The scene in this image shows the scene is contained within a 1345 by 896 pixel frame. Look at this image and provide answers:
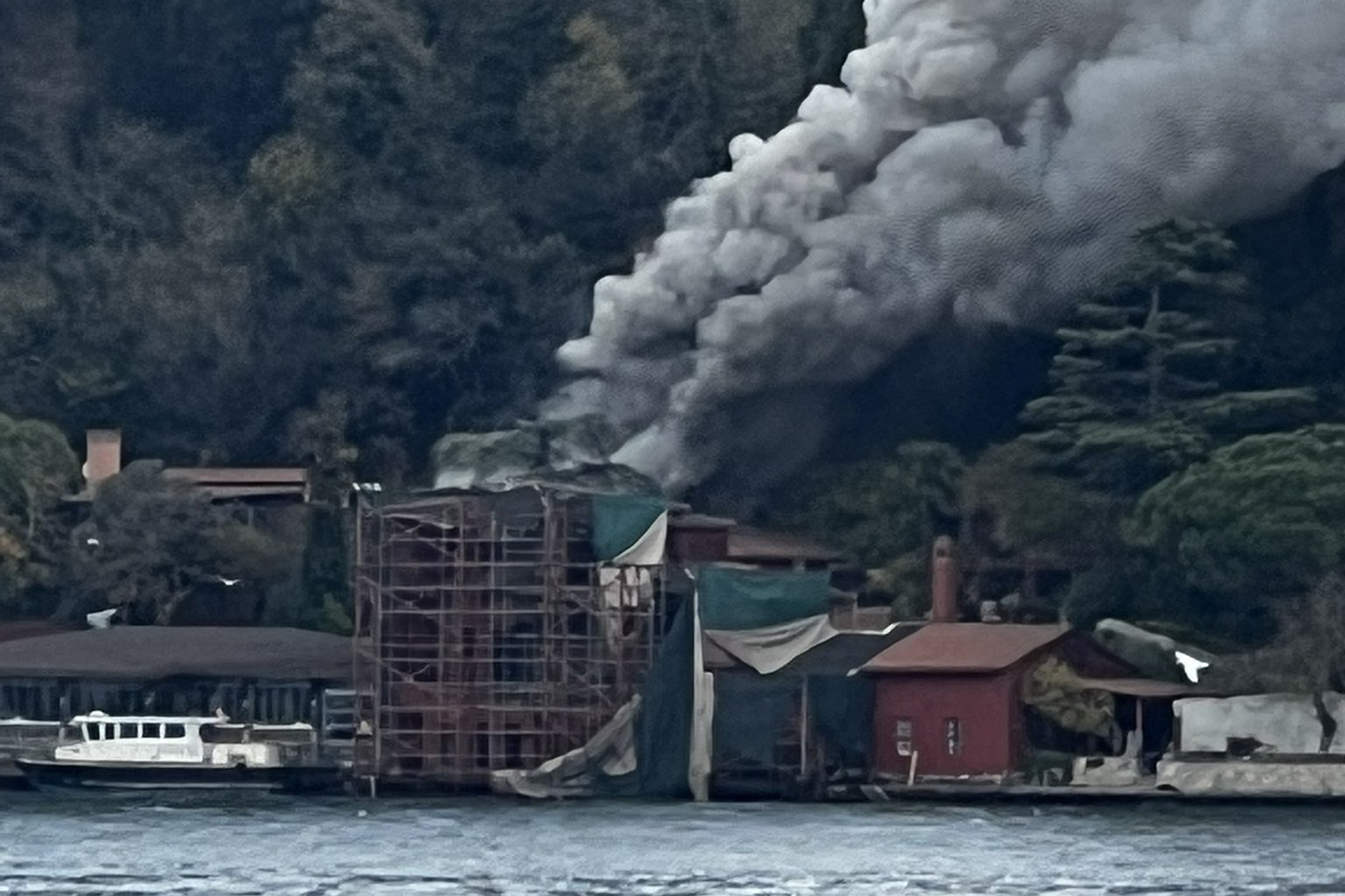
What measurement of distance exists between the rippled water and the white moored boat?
106 centimetres

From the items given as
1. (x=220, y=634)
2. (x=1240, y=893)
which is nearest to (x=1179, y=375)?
(x=220, y=634)

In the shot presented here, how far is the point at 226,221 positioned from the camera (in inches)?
3627

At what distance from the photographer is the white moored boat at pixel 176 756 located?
65438 millimetres

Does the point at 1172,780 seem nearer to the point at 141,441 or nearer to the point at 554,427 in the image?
the point at 554,427

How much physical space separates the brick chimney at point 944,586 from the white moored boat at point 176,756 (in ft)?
34.0

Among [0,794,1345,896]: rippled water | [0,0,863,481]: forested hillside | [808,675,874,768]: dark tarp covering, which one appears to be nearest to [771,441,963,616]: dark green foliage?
[0,0,863,481]: forested hillside

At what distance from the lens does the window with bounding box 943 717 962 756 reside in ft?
→ 214

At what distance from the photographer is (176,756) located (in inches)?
2689

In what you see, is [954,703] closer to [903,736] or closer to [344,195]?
[903,736]

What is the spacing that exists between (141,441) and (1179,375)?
82.2ft

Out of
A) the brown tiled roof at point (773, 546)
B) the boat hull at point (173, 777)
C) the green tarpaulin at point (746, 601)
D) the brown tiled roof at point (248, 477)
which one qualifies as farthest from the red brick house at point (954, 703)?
the brown tiled roof at point (248, 477)

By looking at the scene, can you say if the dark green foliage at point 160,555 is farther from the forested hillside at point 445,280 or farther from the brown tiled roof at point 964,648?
the brown tiled roof at point 964,648

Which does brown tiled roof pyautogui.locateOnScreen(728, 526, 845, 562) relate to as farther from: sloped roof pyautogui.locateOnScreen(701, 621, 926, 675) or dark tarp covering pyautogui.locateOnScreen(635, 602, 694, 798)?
dark tarp covering pyautogui.locateOnScreen(635, 602, 694, 798)

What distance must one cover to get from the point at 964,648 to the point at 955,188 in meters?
15.2
